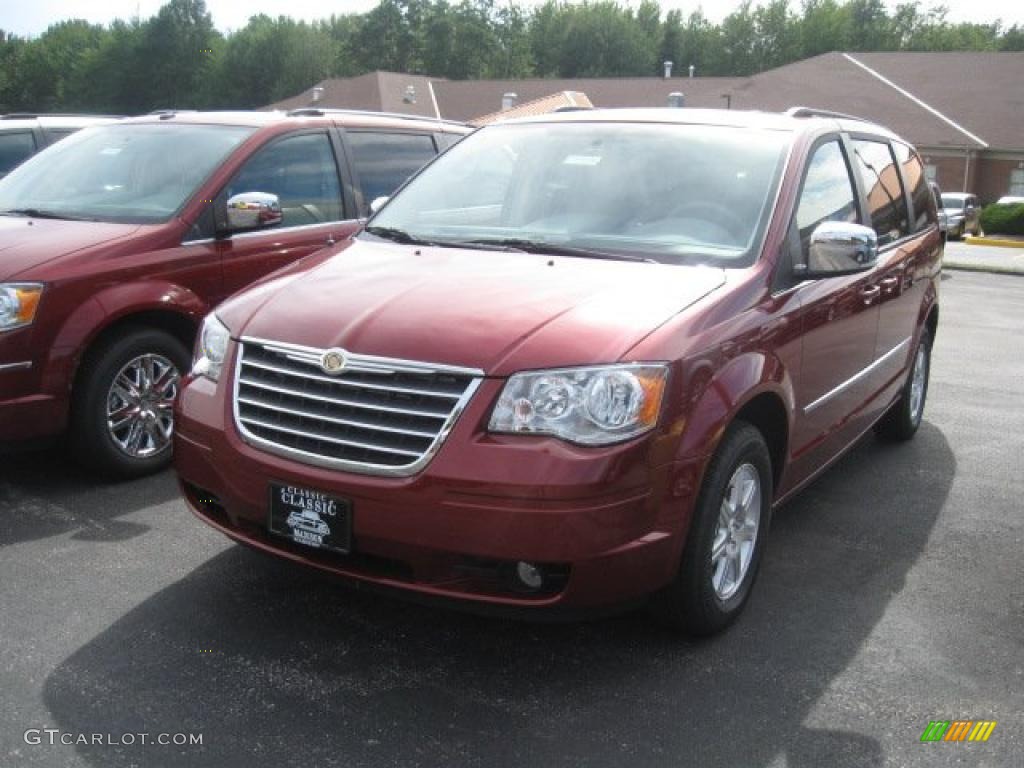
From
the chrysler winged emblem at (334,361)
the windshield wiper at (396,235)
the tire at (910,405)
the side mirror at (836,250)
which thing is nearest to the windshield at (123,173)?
the windshield wiper at (396,235)

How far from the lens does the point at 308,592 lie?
160 inches

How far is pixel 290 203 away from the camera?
248 inches

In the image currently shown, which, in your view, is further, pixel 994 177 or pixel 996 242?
pixel 994 177

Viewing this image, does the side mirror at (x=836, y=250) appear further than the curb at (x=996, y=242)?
No

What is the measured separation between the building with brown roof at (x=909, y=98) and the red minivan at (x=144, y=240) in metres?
32.2

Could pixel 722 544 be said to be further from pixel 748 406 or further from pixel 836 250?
pixel 836 250

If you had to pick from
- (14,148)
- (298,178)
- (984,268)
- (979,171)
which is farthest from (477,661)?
(979,171)

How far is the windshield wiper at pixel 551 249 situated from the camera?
4051 mm

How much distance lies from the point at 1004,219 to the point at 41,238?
31124mm

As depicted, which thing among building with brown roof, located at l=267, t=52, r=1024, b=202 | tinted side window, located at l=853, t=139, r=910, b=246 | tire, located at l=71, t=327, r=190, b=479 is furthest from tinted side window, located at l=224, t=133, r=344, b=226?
building with brown roof, located at l=267, t=52, r=1024, b=202

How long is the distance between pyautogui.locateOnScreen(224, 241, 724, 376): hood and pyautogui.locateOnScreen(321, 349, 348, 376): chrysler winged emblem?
0.03 meters

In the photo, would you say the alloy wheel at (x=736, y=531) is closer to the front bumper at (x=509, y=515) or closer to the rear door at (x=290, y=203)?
the front bumper at (x=509, y=515)

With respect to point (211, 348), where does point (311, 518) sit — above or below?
below

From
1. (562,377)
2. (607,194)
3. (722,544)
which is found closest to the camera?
(562,377)
